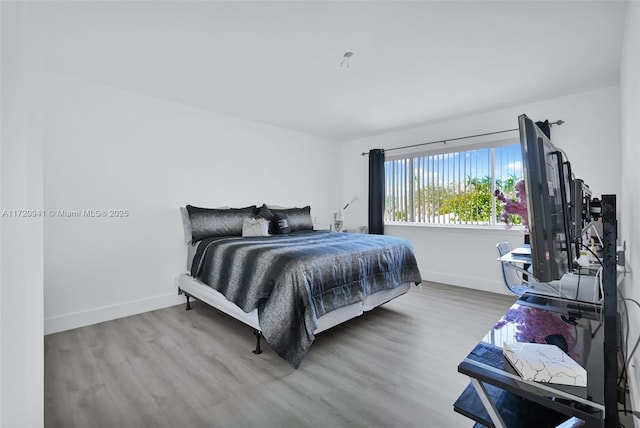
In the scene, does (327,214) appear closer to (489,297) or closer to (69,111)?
(489,297)

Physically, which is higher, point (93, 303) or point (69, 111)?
point (69, 111)

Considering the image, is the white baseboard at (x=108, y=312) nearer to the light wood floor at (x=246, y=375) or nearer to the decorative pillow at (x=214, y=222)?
the light wood floor at (x=246, y=375)

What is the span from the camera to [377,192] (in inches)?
192

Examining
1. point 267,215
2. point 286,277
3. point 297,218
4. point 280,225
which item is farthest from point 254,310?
point 297,218

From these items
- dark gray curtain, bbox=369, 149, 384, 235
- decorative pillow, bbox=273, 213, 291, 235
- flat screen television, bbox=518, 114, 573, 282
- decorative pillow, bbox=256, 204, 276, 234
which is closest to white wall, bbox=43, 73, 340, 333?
decorative pillow, bbox=256, 204, 276, 234

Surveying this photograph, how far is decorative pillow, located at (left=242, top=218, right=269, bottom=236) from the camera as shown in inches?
134

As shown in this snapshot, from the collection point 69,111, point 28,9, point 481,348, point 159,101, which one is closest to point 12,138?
point 28,9

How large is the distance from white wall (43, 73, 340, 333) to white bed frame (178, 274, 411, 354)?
40 cm

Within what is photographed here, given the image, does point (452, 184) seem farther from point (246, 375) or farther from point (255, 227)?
point (246, 375)

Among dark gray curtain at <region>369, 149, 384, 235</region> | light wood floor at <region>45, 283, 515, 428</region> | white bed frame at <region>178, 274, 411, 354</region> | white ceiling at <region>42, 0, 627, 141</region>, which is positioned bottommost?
light wood floor at <region>45, 283, 515, 428</region>

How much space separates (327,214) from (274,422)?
4.04m

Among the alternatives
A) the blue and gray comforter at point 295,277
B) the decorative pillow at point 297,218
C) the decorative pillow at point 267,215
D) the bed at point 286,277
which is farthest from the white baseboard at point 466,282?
the decorative pillow at point 267,215

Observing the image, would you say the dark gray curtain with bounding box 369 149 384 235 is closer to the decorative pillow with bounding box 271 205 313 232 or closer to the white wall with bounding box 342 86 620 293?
the white wall with bounding box 342 86 620 293

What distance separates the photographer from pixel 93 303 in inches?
112
